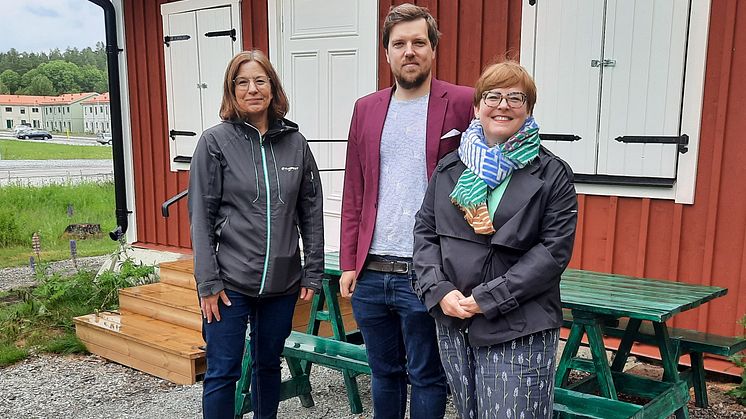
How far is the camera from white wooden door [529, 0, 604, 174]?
3.63 meters

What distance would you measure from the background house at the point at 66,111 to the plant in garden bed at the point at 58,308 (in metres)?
16.5

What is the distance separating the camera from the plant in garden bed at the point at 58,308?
456 centimetres

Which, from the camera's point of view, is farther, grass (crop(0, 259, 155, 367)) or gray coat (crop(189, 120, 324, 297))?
grass (crop(0, 259, 155, 367))

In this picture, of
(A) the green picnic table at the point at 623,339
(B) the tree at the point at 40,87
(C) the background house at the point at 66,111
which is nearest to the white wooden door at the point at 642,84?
(A) the green picnic table at the point at 623,339

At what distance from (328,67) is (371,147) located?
2.84 meters

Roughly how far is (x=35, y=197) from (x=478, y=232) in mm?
12541

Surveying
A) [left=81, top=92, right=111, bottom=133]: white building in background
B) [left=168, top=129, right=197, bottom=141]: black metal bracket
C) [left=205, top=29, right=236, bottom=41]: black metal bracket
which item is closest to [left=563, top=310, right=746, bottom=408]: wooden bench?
[left=205, top=29, right=236, bottom=41]: black metal bracket

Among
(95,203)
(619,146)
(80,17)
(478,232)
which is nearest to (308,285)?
(478,232)

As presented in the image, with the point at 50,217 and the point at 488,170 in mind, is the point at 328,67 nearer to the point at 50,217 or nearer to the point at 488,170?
the point at 488,170

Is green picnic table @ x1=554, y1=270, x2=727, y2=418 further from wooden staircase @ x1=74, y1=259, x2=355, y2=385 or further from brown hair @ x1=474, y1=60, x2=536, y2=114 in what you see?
wooden staircase @ x1=74, y1=259, x2=355, y2=385

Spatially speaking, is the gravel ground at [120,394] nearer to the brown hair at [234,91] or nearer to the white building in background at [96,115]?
the brown hair at [234,91]

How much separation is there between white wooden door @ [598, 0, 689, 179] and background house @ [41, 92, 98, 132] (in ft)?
64.2

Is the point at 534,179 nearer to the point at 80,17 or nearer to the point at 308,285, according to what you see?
the point at 308,285

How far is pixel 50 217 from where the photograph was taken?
11.7 meters
